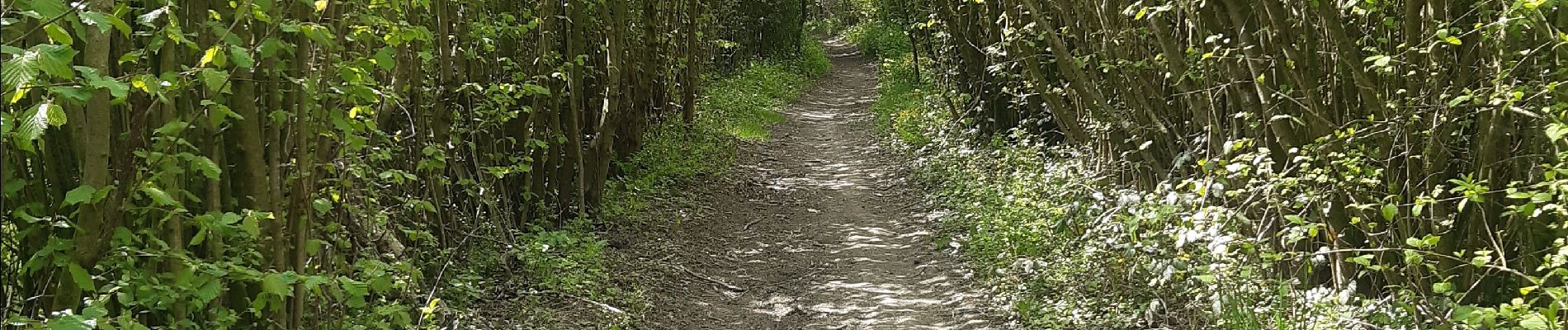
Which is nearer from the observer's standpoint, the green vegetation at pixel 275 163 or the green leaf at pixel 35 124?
the green leaf at pixel 35 124

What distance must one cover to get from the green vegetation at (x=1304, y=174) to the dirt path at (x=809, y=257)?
49 centimetres

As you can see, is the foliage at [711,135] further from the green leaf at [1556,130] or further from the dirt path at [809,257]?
the green leaf at [1556,130]

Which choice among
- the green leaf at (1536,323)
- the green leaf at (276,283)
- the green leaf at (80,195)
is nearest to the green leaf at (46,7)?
the green leaf at (80,195)

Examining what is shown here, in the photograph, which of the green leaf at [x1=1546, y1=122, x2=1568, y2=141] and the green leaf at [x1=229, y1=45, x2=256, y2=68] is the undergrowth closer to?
the green leaf at [x1=229, y1=45, x2=256, y2=68]

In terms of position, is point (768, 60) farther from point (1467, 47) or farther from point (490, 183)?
point (1467, 47)

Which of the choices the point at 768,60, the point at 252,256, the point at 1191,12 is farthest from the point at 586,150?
the point at 768,60

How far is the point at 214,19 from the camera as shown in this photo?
3.04 m

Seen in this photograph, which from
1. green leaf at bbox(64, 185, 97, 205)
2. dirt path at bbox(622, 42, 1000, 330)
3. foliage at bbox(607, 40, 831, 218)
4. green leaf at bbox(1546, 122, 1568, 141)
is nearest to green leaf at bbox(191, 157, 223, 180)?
green leaf at bbox(64, 185, 97, 205)

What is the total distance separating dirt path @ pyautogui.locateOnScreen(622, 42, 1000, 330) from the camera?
6641mm

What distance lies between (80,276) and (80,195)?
21 centimetres

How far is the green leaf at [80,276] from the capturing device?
8.00 ft

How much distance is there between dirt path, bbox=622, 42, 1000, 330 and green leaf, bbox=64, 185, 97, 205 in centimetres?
414

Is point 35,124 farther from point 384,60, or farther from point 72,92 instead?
point 384,60

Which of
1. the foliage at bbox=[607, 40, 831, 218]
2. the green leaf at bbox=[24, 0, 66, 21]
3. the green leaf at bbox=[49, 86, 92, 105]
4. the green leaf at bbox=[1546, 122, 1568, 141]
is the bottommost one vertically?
the foliage at bbox=[607, 40, 831, 218]
